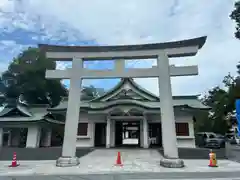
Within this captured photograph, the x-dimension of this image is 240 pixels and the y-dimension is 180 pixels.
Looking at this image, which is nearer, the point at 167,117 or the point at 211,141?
the point at 167,117

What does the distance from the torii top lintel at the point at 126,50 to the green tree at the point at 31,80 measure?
20.6 metres

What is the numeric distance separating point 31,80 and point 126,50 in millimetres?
23276

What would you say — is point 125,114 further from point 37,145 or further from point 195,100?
point 37,145

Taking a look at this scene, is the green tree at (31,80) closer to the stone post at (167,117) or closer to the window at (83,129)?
the window at (83,129)

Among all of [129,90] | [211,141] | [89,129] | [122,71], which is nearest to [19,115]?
[89,129]

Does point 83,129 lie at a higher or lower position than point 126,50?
lower

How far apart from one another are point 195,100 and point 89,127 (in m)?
11.2

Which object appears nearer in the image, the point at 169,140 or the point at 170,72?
the point at 169,140

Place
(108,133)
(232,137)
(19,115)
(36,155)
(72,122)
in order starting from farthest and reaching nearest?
(232,137) < (19,115) < (108,133) < (36,155) < (72,122)

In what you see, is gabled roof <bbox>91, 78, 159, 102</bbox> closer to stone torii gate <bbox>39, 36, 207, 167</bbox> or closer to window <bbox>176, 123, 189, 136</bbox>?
window <bbox>176, 123, 189, 136</bbox>

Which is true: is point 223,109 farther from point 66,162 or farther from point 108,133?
point 66,162

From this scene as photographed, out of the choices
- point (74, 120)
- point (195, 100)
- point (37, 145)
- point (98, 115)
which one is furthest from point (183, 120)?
point (37, 145)

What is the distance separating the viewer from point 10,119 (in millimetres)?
19125

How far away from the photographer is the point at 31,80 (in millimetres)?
28797
